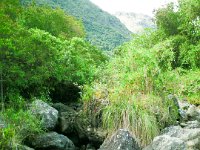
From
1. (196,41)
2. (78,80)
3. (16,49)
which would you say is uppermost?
(196,41)

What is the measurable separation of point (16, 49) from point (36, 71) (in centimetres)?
122

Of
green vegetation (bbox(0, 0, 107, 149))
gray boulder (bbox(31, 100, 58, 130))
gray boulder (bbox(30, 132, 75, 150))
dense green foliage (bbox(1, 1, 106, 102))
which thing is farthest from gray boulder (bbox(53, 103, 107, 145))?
dense green foliage (bbox(1, 1, 106, 102))

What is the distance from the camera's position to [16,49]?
A: 12.7 meters

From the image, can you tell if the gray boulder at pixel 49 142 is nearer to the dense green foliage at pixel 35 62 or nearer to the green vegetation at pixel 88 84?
the green vegetation at pixel 88 84

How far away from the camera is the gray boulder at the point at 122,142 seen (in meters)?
9.12

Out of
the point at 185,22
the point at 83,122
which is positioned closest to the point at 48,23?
the point at 185,22

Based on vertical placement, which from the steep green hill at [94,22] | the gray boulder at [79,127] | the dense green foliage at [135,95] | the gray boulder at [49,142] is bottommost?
the gray boulder at [49,142]

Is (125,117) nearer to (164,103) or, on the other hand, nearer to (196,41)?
(164,103)

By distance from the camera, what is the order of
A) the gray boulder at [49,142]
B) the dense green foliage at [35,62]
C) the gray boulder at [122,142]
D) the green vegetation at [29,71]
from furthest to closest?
the dense green foliage at [35,62], the green vegetation at [29,71], the gray boulder at [49,142], the gray boulder at [122,142]

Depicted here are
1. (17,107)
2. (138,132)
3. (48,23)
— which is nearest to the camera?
(138,132)

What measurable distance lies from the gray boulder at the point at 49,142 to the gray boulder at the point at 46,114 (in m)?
0.48

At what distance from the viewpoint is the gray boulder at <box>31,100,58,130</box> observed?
446 inches

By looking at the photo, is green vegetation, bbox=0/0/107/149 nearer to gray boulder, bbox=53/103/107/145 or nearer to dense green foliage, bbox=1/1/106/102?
dense green foliage, bbox=1/1/106/102

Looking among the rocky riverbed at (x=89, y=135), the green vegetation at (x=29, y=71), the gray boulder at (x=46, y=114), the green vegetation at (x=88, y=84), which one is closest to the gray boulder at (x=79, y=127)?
the rocky riverbed at (x=89, y=135)
